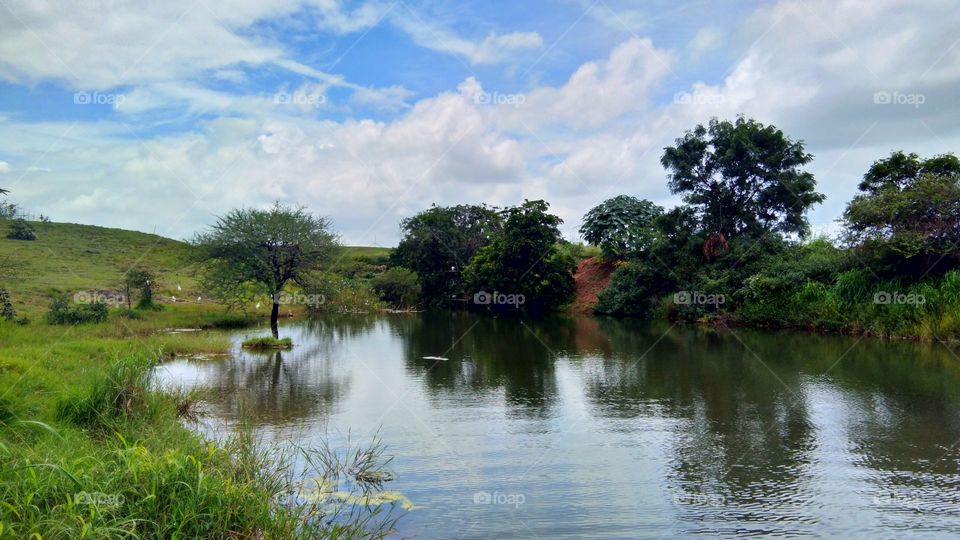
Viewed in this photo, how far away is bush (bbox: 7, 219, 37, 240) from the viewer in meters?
50.0

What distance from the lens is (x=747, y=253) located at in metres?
30.5

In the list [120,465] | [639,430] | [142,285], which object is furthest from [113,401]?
[142,285]

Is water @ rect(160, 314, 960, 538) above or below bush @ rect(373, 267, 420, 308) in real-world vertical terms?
below

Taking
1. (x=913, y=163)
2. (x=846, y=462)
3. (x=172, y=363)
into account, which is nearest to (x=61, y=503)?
(x=846, y=462)

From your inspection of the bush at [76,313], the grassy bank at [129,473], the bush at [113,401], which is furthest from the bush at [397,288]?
the bush at [113,401]

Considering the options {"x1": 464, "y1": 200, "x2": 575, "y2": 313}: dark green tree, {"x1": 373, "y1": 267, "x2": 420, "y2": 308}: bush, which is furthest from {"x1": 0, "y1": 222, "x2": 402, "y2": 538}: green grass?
{"x1": 373, "y1": 267, "x2": 420, "y2": 308}: bush

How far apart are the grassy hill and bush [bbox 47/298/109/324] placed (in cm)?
307

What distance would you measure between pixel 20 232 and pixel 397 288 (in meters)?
28.7

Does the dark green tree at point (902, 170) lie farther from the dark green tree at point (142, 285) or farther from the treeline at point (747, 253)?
the dark green tree at point (142, 285)

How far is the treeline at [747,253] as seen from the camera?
852 inches

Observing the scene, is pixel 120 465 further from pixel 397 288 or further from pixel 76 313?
pixel 397 288

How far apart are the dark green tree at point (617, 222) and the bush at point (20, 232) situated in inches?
1624

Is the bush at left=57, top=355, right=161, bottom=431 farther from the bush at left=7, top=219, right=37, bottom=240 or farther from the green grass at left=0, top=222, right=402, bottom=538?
the bush at left=7, top=219, right=37, bottom=240

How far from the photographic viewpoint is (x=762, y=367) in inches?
653
